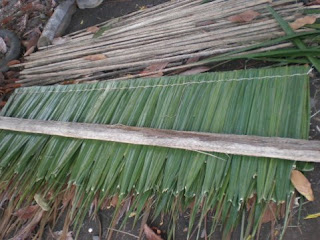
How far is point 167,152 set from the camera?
83.0 inches

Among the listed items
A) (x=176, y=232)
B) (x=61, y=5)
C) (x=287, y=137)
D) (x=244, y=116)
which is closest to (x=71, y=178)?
(x=176, y=232)

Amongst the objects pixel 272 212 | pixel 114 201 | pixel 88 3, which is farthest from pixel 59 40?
pixel 272 212

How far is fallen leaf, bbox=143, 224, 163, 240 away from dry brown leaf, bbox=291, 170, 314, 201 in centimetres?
72

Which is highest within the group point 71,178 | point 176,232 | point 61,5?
point 61,5

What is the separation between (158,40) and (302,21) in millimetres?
928

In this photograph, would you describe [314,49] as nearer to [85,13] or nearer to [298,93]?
[298,93]

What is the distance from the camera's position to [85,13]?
11.2ft

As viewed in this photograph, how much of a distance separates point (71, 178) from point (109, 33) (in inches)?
46.3

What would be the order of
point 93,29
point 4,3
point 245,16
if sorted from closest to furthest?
point 245,16 → point 93,29 → point 4,3

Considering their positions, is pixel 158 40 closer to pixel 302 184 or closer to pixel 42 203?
pixel 42 203

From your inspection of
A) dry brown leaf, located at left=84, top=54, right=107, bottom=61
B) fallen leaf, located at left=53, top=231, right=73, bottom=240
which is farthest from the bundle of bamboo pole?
fallen leaf, located at left=53, top=231, right=73, bottom=240

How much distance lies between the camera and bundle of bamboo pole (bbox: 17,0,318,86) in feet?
7.86

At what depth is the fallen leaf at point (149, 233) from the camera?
2007 mm

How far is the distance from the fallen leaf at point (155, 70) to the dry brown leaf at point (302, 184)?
1.11 metres
